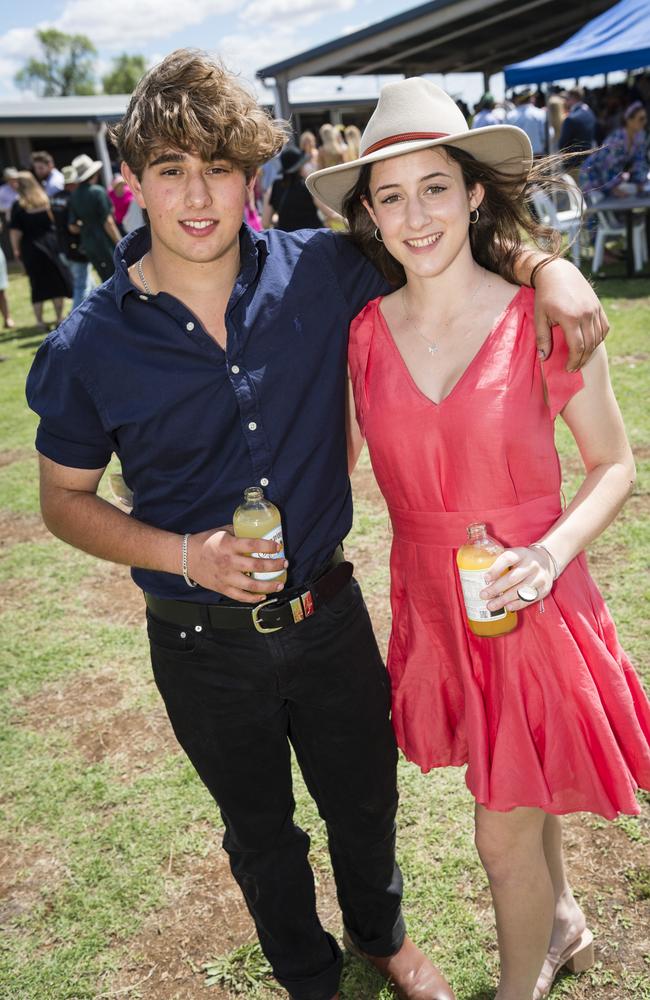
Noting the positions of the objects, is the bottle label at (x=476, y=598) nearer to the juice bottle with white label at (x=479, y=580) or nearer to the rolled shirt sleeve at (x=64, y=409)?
the juice bottle with white label at (x=479, y=580)

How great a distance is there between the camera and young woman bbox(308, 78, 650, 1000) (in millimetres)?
2041

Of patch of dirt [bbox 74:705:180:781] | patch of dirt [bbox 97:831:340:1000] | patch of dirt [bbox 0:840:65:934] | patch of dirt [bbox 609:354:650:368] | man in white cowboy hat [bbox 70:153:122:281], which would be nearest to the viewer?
patch of dirt [bbox 97:831:340:1000]

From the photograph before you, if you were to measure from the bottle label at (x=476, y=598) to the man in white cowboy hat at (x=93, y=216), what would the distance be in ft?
32.0

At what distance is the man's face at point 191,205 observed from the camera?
6.41 ft

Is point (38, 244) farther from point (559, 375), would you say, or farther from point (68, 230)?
point (559, 375)

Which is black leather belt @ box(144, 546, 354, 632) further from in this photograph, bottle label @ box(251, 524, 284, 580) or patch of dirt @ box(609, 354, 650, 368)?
patch of dirt @ box(609, 354, 650, 368)

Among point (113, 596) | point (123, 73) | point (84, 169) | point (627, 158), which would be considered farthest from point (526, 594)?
point (123, 73)

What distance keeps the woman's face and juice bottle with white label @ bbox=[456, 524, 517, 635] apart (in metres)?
0.68

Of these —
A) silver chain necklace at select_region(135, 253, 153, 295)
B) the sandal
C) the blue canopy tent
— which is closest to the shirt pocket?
silver chain necklace at select_region(135, 253, 153, 295)

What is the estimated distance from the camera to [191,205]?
194cm

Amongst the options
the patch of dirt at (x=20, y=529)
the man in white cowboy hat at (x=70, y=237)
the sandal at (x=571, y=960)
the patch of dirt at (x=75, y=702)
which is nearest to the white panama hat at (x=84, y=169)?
the man in white cowboy hat at (x=70, y=237)

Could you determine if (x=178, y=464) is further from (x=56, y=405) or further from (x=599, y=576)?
(x=599, y=576)

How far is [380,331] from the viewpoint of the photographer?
87.7 inches

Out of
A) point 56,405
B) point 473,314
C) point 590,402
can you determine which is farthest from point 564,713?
point 56,405
